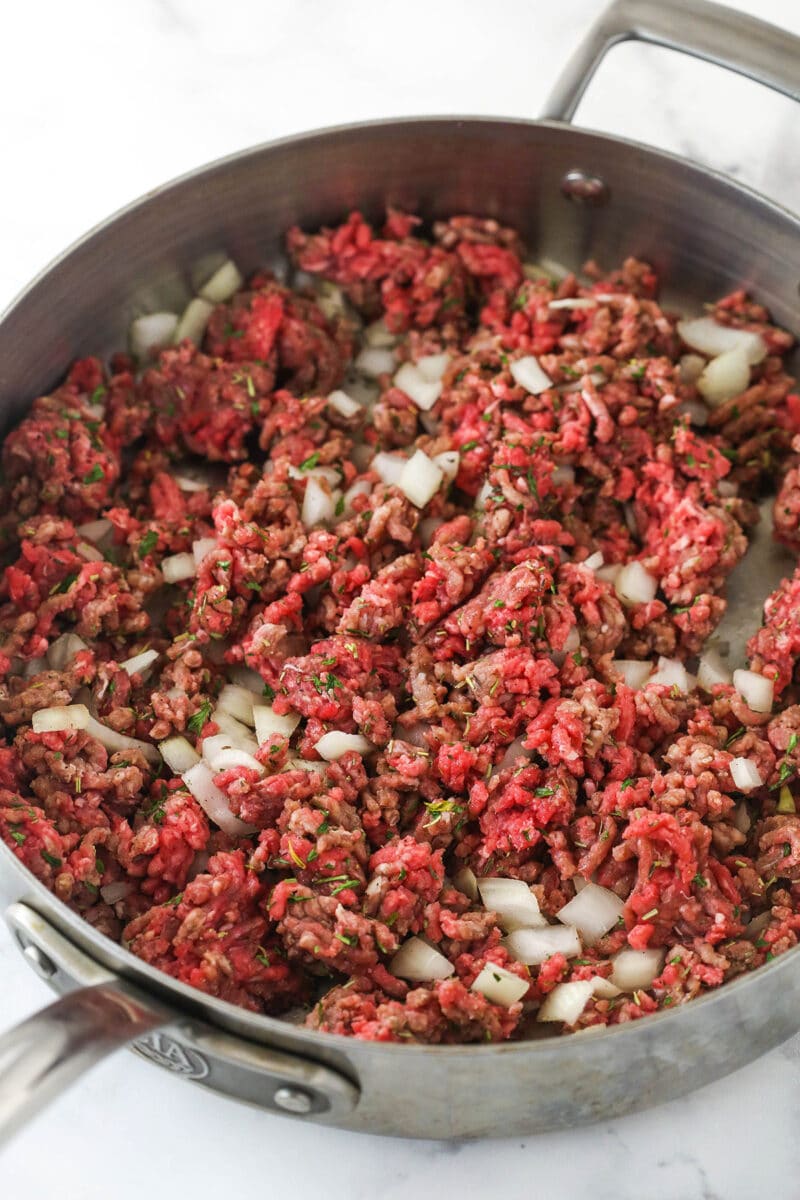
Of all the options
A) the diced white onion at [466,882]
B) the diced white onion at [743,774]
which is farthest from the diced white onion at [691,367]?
the diced white onion at [466,882]

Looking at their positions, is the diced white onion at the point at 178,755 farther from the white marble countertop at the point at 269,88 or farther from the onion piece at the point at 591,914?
the white marble countertop at the point at 269,88

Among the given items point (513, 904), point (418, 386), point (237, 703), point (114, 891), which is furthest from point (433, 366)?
point (114, 891)

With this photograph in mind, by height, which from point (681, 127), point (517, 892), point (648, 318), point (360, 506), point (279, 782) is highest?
point (681, 127)

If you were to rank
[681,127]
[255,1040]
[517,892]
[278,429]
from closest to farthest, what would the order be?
1. [255,1040]
2. [517,892]
3. [278,429]
4. [681,127]

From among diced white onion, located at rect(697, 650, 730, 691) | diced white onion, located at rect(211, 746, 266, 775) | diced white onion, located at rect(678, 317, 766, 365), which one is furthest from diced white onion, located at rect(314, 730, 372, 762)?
diced white onion, located at rect(678, 317, 766, 365)

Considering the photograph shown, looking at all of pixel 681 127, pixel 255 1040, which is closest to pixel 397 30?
pixel 681 127

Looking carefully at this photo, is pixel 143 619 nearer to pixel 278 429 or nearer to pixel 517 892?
pixel 278 429
